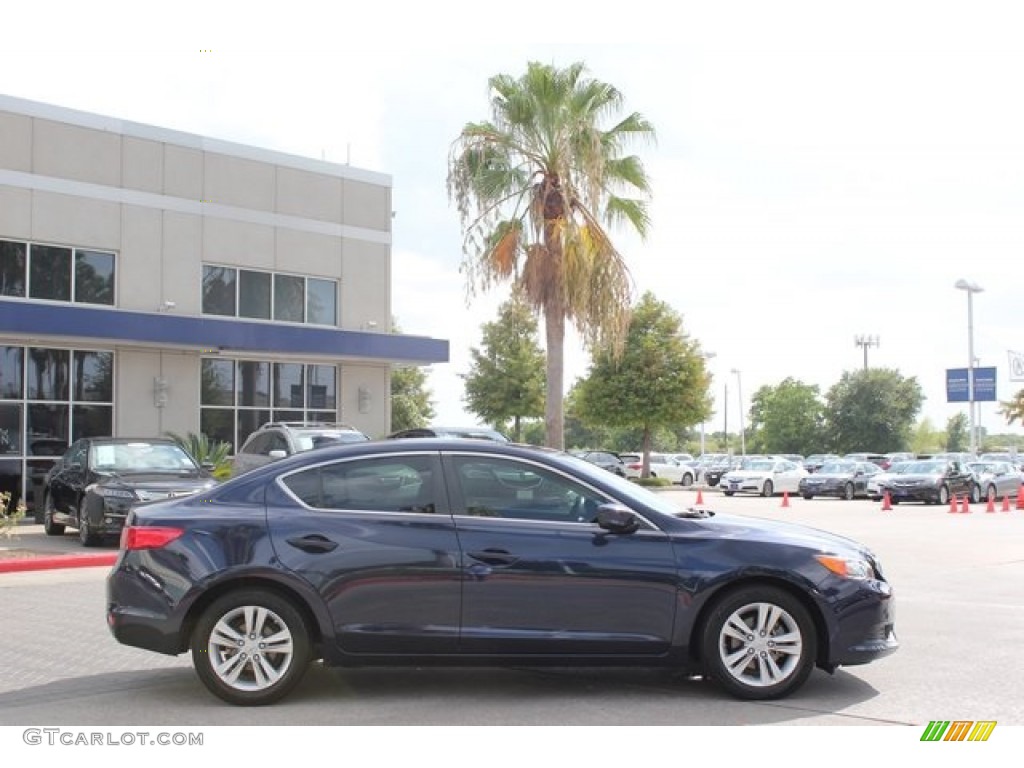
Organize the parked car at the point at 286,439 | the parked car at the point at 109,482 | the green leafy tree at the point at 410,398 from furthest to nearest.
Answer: the green leafy tree at the point at 410,398, the parked car at the point at 286,439, the parked car at the point at 109,482

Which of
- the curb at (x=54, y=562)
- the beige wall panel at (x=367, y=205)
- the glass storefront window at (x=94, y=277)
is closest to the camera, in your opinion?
the curb at (x=54, y=562)

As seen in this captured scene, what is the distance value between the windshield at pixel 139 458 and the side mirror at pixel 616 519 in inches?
463

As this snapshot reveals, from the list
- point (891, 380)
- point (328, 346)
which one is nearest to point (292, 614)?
point (328, 346)

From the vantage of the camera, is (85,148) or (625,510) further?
(85,148)

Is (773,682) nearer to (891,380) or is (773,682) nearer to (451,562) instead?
(451,562)

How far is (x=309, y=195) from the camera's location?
1047 inches

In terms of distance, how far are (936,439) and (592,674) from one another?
127923 mm

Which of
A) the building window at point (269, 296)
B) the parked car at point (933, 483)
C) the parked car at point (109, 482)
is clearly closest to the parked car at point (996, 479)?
the parked car at point (933, 483)

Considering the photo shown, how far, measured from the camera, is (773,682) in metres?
6.56

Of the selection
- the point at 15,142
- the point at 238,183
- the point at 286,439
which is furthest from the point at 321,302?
the point at 286,439

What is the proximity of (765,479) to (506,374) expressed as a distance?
21110mm

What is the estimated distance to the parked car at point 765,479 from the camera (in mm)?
38250

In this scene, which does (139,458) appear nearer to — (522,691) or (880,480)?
(522,691)

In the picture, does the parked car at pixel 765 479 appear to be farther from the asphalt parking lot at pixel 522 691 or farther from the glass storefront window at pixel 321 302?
the asphalt parking lot at pixel 522 691
